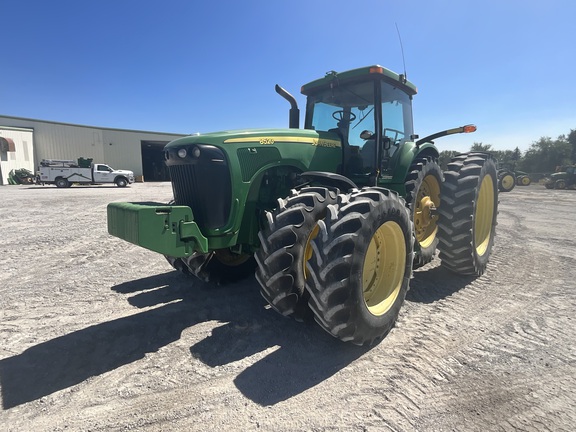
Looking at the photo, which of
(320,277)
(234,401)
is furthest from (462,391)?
(234,401)

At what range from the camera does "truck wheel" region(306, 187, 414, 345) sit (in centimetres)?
257

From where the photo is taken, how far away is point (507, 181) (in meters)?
22.2

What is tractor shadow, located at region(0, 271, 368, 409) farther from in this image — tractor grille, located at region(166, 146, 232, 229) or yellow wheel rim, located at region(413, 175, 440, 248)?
yellow wheel rim, located at region(413, 175, 440, 248)

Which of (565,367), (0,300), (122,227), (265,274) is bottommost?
(565,367)

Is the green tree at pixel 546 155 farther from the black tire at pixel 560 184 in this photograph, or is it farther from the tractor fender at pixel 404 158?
the tractor fender at pixel 404 158

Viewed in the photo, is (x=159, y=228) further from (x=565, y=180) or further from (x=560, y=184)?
(x=565, y=180)

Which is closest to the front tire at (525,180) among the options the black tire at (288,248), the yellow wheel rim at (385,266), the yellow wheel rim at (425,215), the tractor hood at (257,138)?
the yellow wheel rim at (425,215)

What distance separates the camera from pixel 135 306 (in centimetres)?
377

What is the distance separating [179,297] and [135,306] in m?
0.48

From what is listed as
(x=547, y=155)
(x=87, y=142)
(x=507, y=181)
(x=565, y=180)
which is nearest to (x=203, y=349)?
(x=507, y=181)

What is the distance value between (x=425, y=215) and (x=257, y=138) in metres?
2.75

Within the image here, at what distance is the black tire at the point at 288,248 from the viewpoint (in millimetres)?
2820

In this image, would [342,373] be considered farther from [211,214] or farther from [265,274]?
[211,214]

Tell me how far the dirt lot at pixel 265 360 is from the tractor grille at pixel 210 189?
106cm
